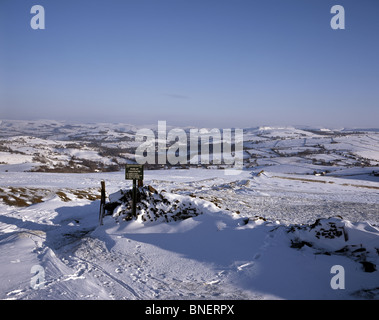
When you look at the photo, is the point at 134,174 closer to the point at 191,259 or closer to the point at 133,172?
the point at 133,172

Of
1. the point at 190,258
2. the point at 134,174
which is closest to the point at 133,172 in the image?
the point at 134,174

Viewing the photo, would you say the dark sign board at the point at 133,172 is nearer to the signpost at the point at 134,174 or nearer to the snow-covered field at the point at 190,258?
the signpost at the point at 134,174

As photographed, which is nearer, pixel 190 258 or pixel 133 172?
pixel 190 258

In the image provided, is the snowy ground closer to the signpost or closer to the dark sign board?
the signpost

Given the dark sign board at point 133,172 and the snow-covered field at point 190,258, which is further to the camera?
the dark sign board at point 133,172

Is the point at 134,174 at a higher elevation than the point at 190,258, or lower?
higher

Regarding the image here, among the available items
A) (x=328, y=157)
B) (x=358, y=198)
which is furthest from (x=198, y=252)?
(x=328, y=157)

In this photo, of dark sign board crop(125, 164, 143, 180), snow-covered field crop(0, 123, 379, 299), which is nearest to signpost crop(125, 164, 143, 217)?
dark sign board crop(125, 164, 143, 180)

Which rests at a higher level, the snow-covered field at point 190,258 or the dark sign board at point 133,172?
the dark sign board at point 133,172

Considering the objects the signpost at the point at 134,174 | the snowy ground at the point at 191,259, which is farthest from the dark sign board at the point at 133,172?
the snowy ground at the point at 191,259

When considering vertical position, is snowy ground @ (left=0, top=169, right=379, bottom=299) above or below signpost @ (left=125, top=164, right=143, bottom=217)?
below
